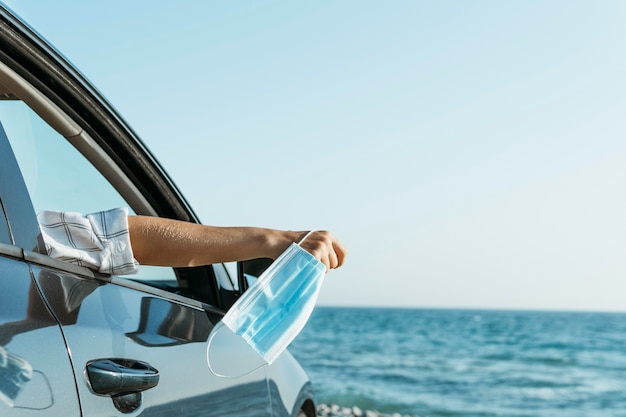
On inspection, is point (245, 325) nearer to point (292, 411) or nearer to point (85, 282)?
point (85, 282)

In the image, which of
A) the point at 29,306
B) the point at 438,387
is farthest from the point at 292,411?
the point at 438,387

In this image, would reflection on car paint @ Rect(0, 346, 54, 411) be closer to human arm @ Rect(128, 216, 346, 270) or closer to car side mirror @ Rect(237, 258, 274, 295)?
human arm @ Rect(128, 216, 346, 270)

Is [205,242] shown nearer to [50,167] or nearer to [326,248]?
[326,248]

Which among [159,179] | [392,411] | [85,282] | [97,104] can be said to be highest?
[97,104]

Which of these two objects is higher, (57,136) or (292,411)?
(57,136)

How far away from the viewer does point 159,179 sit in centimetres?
258

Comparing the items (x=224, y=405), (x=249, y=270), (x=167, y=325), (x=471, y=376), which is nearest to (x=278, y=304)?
(x=167, y=325)

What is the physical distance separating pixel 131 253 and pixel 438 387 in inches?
774

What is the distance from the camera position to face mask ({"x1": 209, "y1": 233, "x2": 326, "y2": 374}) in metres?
1.87

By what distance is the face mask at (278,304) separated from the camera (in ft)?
6.14

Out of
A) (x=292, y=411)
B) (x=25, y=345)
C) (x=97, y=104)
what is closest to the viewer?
(x=25, y=345)

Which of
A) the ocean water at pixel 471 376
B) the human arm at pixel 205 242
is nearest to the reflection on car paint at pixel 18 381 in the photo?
the human arm at pixel 205 242

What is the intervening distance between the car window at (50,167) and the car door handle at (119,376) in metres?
0.57

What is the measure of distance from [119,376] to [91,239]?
365mm
